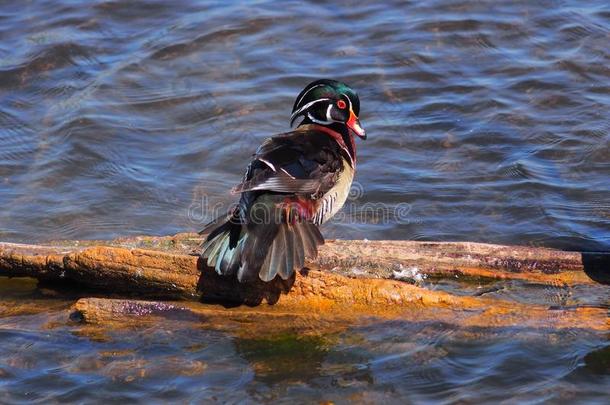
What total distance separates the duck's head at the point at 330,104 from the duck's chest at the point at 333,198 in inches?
15.7

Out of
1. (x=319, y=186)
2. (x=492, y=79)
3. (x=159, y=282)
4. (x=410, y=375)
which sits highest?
(x=492, y=79)

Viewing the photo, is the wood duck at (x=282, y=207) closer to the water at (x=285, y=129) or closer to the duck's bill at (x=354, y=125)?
the duck's bill at (x=354, y=125)

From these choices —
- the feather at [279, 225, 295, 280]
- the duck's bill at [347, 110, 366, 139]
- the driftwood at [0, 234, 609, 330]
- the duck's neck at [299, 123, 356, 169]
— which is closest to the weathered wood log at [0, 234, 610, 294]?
the driftwood at [0, 234, 609, 330]

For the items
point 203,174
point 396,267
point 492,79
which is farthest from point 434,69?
point 396,267

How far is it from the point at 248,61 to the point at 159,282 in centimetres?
476

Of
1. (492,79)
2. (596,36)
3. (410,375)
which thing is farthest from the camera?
(596,36)

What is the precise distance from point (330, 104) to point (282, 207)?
43.2 inches

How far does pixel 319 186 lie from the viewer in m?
4.99

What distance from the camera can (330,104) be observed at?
18.6 feet

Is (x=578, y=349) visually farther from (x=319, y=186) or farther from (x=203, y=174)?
(x=203, y=174)

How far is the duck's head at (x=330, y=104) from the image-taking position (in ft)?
18.6

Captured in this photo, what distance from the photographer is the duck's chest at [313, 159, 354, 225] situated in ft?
16.8

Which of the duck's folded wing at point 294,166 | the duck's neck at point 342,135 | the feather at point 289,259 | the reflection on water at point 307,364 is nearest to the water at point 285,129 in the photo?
the reflection on water at point 307,364

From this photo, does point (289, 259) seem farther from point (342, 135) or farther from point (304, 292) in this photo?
point (342, 135)
